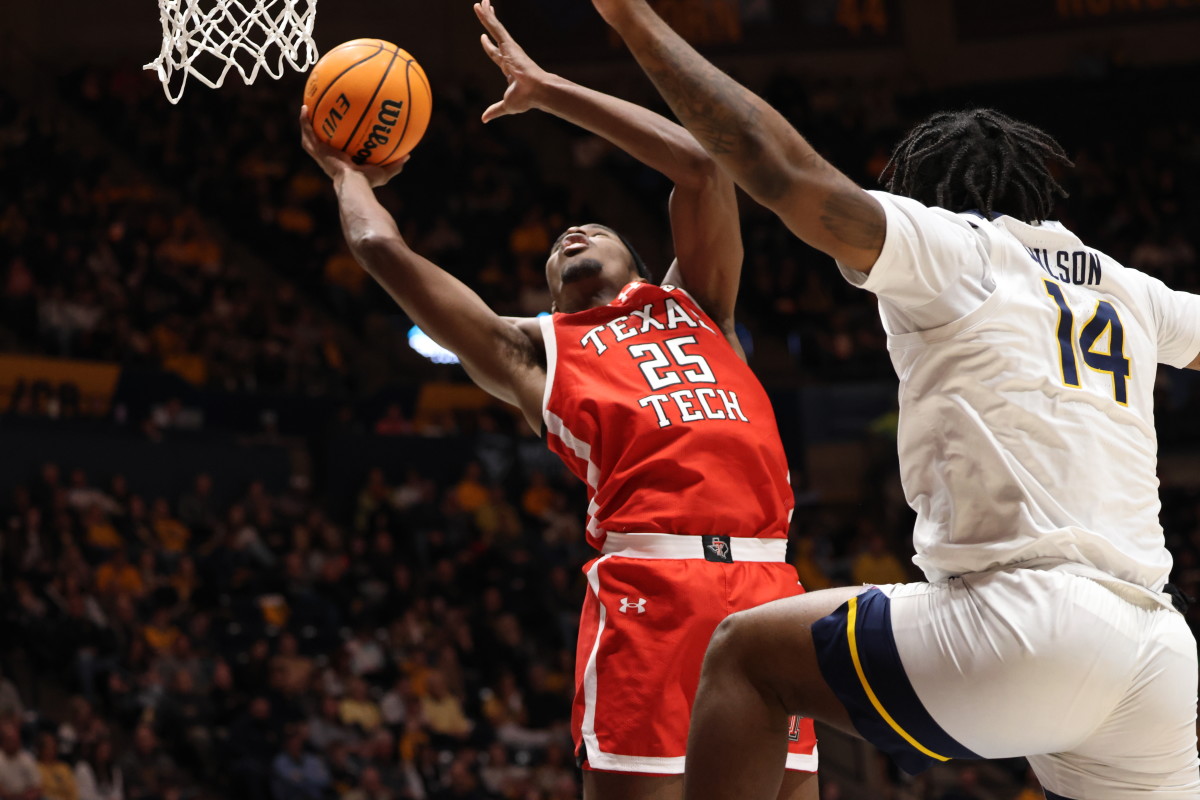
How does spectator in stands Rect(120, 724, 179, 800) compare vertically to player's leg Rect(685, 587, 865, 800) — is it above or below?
below

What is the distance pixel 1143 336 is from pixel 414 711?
8.54 meters

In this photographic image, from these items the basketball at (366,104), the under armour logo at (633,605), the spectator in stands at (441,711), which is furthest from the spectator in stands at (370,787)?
the under armour logo at (633,605)

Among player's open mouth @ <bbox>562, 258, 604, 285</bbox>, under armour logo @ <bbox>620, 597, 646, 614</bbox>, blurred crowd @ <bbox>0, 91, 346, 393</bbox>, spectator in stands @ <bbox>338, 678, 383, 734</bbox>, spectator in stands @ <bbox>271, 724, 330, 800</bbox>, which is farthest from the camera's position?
blurred crowd @ <bbox>0, 91, 346, 393</bbox>

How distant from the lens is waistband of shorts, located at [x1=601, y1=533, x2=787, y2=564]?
362cm

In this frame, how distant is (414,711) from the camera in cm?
1053

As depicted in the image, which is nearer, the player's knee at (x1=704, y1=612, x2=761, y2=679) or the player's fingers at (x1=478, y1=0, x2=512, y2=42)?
the player's knee at (x1=704, y1=612, x2=761, y2=679)

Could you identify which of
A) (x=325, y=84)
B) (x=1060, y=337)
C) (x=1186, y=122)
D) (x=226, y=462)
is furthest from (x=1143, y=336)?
(x=1186, y=122)

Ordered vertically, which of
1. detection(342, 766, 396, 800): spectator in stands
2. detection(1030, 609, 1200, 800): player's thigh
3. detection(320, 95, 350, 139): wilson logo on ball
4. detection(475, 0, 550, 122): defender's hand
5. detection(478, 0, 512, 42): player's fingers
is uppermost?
detection(478, 0, 512, 42): player's fingers

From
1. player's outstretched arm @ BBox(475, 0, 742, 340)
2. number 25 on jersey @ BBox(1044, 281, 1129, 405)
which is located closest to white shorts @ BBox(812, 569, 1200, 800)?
number 25 on jersey @ BBox(1044, 281, 1129, 405)

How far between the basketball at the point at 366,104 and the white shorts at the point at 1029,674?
2264 mm

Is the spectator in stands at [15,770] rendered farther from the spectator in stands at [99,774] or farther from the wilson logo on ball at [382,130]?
the wilson logo on ball at [382,130]

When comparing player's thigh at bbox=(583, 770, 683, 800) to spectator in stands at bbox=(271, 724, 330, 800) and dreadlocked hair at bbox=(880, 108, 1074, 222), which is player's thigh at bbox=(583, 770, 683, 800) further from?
spectator in stands at bbox=(271, 724, 330, 800)

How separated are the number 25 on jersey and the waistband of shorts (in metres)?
1.28

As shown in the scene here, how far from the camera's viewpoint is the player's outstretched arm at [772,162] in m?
2.48
